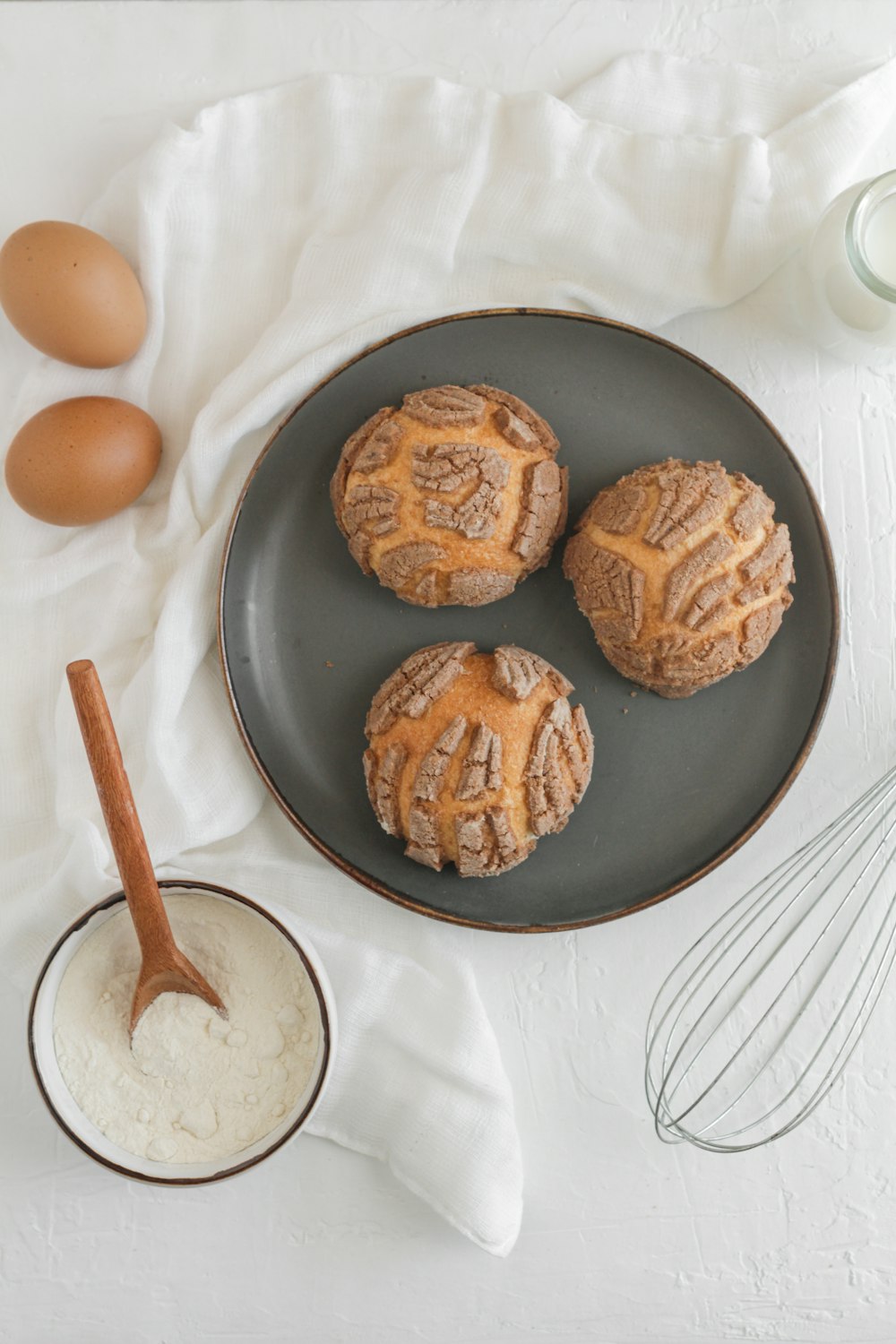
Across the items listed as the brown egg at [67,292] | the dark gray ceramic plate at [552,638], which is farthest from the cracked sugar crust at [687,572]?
the brown egg at [67,292]

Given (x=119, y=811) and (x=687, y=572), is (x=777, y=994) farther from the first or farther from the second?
(x=119, y=811)

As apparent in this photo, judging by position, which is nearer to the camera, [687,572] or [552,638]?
[687,572]

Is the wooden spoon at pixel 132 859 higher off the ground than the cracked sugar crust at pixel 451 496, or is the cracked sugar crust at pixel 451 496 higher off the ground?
the cracked sugar crust at pixel 451 496

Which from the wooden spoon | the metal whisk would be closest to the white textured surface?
the metal whisk

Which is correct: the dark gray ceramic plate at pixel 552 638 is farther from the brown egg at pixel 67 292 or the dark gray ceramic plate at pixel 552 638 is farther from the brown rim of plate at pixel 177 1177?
the brown egg at pixel 67 292

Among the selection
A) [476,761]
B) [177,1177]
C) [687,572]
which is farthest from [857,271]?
[177,1177]

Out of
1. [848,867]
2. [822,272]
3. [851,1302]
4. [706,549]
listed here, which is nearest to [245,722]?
[706,549]
